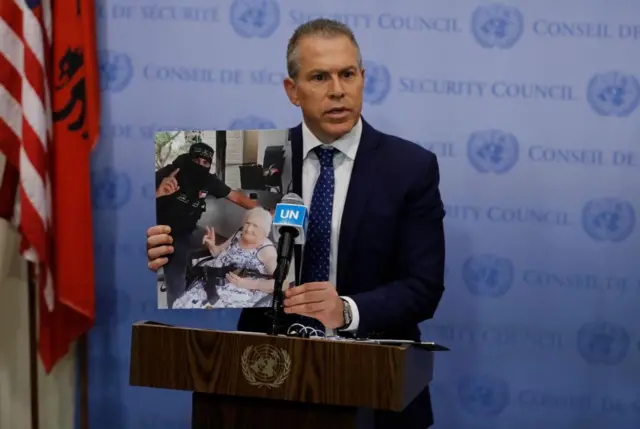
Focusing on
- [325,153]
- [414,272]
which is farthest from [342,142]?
[414,272]

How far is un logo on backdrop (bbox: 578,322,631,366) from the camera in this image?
9.90 feet

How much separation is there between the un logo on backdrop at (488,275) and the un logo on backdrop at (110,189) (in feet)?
4.69

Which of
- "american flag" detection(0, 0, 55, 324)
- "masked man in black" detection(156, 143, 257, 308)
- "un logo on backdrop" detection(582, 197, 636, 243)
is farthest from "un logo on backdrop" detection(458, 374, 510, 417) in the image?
"american flag" detection(0, 0, 55, 324)

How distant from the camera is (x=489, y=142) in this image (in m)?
3.00

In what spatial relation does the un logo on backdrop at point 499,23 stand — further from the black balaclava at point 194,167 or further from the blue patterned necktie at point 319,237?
the black balaclava at point 194,167

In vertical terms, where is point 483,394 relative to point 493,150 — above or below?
below

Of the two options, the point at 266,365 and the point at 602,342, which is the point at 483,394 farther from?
the point at 266,365

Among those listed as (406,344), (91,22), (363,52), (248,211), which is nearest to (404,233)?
(248,211)

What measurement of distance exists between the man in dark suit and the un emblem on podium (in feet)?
1.36

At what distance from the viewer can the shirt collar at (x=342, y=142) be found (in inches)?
77.1

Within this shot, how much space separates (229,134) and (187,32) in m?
1.38

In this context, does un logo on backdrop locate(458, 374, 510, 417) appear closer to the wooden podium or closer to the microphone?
the wooden podium

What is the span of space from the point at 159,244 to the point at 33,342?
1.46m

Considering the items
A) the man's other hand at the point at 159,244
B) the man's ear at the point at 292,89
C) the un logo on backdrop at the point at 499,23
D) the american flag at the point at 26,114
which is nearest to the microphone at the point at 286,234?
the man's other hand at the point at 159,244
